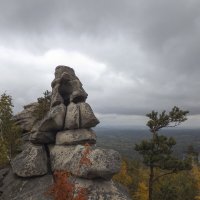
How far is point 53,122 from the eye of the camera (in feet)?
125

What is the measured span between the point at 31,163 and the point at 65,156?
3.71 metres

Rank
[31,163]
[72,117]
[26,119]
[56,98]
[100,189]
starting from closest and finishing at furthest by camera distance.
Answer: [100,189] < [31,163] < [72,117] < [56,98] < [26,119]

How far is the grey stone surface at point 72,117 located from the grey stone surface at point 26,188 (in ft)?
20.7

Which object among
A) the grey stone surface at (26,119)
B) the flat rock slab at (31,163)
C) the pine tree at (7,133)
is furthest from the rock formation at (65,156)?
the grey stone surface at (26,119)

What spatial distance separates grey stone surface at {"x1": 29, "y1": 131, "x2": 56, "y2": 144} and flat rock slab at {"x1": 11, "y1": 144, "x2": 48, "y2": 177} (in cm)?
187

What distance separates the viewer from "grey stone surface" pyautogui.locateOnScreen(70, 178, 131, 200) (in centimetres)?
2969

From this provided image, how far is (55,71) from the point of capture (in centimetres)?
4325

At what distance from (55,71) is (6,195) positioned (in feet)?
56.5

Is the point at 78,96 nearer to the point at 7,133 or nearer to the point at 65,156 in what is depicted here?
the point at 65,156

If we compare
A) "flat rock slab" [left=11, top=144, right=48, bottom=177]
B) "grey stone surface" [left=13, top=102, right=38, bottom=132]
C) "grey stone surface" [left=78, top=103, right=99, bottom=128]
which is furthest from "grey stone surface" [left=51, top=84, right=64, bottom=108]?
"grey stone surface" [left=13, top=102, right=38, bottom=132]

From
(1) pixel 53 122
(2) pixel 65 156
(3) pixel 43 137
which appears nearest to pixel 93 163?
(2) pixel 65 156

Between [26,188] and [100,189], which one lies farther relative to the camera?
[26,188]

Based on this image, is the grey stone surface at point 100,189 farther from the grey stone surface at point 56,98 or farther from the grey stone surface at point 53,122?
the grey stone surface at point 56,98

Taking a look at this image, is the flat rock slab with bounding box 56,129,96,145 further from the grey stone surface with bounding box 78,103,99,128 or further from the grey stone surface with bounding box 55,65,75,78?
the grey stone surface with bounding box 55,65,75,78
